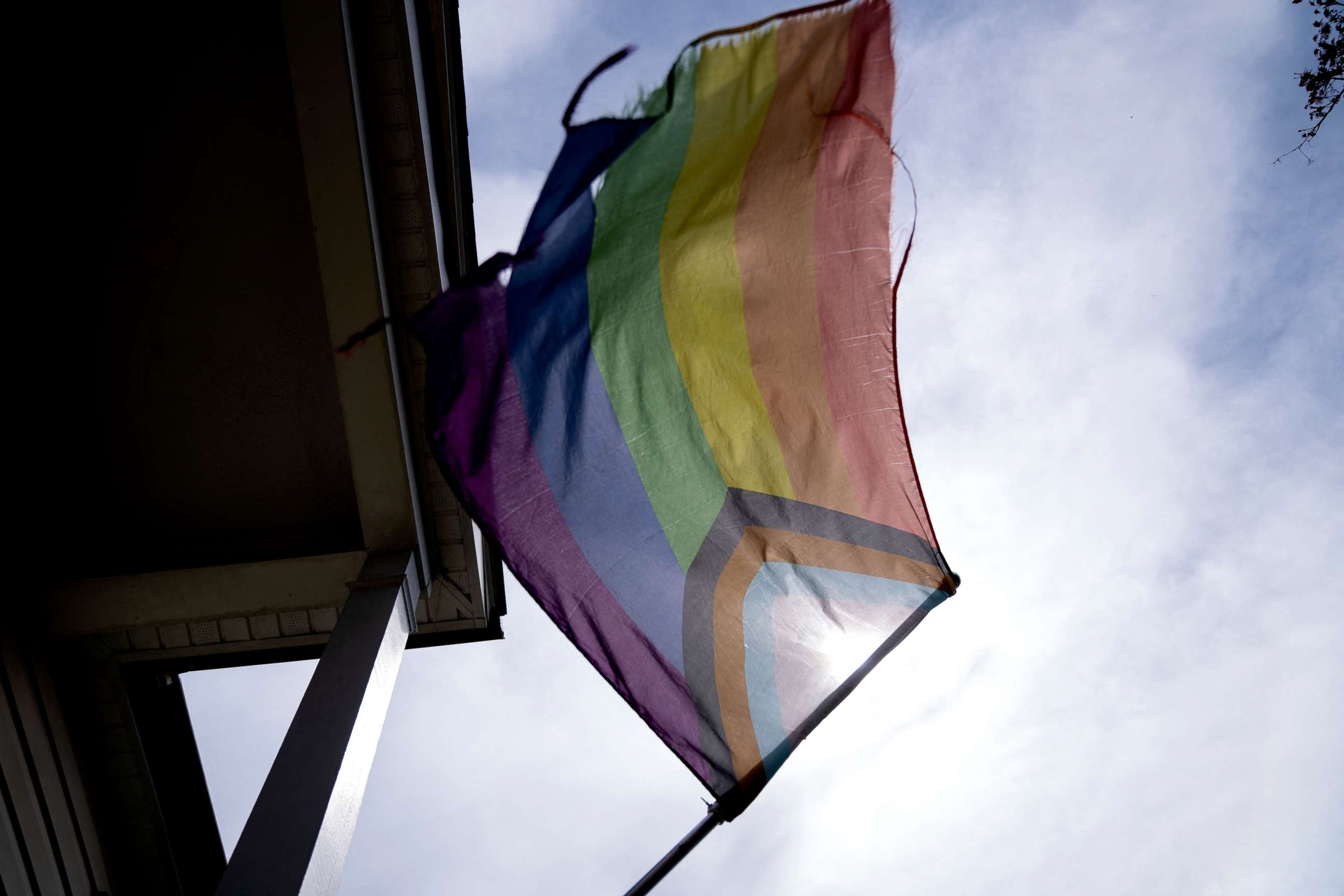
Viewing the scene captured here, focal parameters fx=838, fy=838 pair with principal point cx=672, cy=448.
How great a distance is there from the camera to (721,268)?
3.75m

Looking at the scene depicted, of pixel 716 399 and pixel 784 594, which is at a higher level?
pixel 716 399

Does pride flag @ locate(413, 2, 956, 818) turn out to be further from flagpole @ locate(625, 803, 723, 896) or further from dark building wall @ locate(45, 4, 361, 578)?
dark building wall @ locate(45, 4, 361, 578)

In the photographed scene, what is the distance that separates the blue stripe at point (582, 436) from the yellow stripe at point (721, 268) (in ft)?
1.29

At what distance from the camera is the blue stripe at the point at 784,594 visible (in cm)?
393

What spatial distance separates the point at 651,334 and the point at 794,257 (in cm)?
74

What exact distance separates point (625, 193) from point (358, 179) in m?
2.60

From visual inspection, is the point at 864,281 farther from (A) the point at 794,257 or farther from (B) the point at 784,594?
(B) the point at 784,594

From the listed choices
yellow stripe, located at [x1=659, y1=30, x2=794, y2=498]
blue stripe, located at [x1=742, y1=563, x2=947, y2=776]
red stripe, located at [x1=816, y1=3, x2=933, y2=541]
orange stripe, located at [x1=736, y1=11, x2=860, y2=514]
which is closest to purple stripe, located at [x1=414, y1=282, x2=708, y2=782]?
blue stripe, located at [x1=742, y1=563, x2=947, y2=776]

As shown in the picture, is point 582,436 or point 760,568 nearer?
point 582,436

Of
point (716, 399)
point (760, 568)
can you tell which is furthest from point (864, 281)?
point (760, 568)

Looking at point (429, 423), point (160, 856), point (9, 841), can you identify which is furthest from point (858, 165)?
point (160, 856)

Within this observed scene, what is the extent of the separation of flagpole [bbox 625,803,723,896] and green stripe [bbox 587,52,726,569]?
3.71ft

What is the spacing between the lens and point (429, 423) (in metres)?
3.38

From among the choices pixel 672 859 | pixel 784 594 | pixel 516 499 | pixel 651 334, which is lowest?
pixel 672 859
